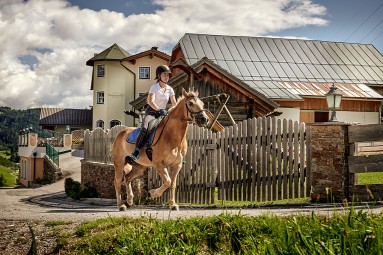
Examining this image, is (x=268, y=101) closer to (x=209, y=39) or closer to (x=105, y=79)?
(x=209, y=39)

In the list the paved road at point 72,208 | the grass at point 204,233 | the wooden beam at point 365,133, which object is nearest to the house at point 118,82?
the paved road at point 72,208

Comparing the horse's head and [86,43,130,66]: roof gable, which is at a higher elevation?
[86,43,130,66]: roof gable

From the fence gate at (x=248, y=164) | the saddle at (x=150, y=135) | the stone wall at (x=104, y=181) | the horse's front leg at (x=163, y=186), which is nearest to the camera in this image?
the horse's front leg at (x=163, y=186)

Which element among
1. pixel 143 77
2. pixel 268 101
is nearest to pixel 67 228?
pixel 268 101

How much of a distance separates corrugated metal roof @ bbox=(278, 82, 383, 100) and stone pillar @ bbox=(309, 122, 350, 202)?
759 inches

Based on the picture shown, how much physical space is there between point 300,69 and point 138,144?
2550 centimetres

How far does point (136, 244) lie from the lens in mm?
5887

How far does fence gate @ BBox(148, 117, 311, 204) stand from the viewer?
35.1 feet

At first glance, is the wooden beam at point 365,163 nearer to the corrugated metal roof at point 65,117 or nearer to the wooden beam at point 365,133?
the wooden beam at point 365,133

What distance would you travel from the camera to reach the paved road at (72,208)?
8.59 meters

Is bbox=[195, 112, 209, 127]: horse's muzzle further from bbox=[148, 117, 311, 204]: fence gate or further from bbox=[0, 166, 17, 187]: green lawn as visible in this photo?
bbox=[0, 166, 17, 187]: green lawn

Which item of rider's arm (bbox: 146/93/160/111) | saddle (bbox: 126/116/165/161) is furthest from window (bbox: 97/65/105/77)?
rider's arm (bbox: 146/93/160/111)

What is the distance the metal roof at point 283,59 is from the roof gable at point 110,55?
16957 millimetres

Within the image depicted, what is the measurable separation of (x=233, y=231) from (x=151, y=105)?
365cm
